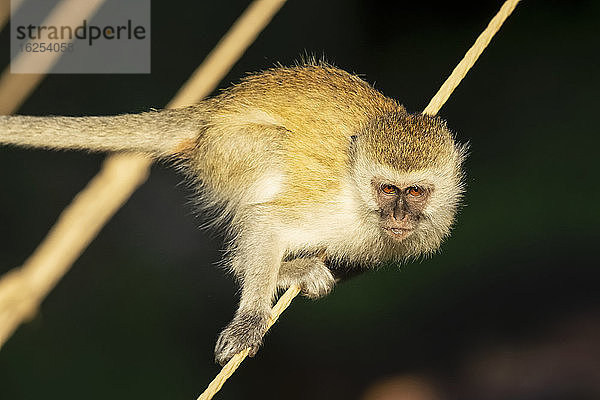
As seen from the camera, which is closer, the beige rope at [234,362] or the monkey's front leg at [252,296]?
the beige rope at [234,362]

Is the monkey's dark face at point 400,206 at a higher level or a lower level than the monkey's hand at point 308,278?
higher

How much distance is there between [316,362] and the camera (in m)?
4.80

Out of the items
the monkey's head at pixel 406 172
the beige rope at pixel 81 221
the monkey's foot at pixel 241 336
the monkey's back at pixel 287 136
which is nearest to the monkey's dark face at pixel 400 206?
the monkey's head at pixel 406 172

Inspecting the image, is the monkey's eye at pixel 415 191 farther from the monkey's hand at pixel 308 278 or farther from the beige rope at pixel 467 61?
the monkey's hand at pixel 308 278

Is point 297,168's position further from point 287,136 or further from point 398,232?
point 398,232

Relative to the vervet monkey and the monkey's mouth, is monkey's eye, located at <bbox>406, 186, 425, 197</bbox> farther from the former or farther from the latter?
the monkey's mouth

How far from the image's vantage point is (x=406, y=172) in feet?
8.45

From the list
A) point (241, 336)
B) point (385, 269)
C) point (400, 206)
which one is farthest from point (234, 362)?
point (385, 269)

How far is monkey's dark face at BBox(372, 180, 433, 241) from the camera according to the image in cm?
254

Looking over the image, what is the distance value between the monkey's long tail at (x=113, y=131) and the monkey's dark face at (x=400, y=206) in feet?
2.56

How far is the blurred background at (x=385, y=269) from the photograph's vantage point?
4.47 metres

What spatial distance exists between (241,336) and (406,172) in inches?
29.0

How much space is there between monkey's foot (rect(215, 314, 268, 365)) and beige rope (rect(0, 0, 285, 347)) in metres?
0.53

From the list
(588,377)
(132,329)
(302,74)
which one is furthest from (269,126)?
(588,377)
